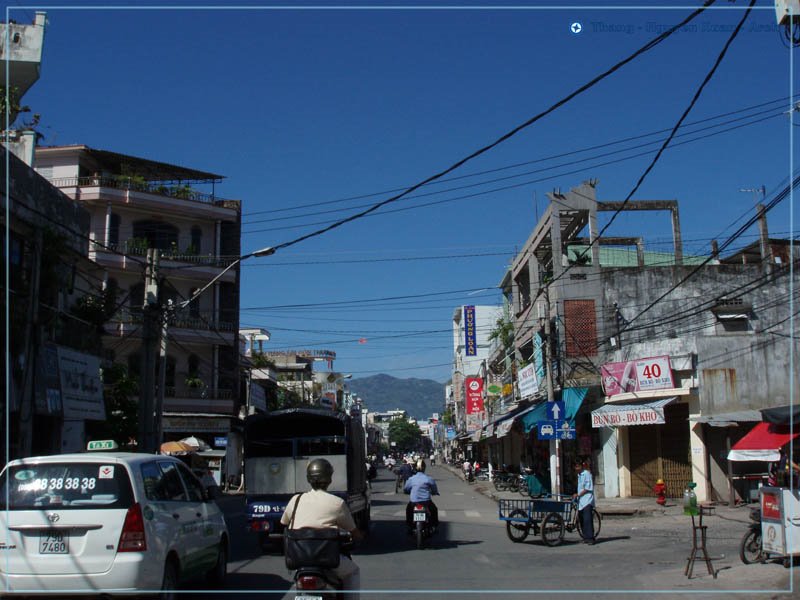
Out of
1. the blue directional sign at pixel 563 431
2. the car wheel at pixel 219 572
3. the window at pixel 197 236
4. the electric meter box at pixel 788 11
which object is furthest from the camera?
the window at pixel 197 236

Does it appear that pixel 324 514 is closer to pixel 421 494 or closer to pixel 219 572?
pixel 219 572

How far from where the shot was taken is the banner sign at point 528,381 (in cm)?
3525

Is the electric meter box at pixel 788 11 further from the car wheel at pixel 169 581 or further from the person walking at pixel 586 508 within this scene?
the person walking at pixel 586 508

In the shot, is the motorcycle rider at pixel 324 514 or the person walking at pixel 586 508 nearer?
the motorcycle rider at pixel 324 514

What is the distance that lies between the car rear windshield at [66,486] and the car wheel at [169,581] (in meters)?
0.99

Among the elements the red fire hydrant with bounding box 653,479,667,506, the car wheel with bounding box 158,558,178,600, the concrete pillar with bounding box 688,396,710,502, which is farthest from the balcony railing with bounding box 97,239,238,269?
the car wheel with bounding box 158,558,178,600

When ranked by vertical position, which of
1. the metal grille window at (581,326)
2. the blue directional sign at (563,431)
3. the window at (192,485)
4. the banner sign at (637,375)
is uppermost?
the metal grille window at (581,326)

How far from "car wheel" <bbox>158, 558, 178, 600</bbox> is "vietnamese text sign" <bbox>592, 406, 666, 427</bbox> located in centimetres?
1969

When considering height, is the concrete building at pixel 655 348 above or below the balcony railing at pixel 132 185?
below

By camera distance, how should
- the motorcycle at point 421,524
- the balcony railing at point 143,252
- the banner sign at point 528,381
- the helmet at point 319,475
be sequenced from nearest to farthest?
1. the helmet at point 319,475
2. the motorcycle at point 421,524
3. the banner sign at point 528,381
4. the balcony railing at point 143,252

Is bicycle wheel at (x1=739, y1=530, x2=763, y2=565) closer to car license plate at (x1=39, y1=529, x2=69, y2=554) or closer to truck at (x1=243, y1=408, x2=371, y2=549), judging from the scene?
truck at (x1=243, y1=408, x2=371, y2=549)

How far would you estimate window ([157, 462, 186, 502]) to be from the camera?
962 centimetres

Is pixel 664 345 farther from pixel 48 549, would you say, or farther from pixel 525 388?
pixel 48 549

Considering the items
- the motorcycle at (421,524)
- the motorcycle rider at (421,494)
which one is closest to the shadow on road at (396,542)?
the motorcycle at (421,524)
